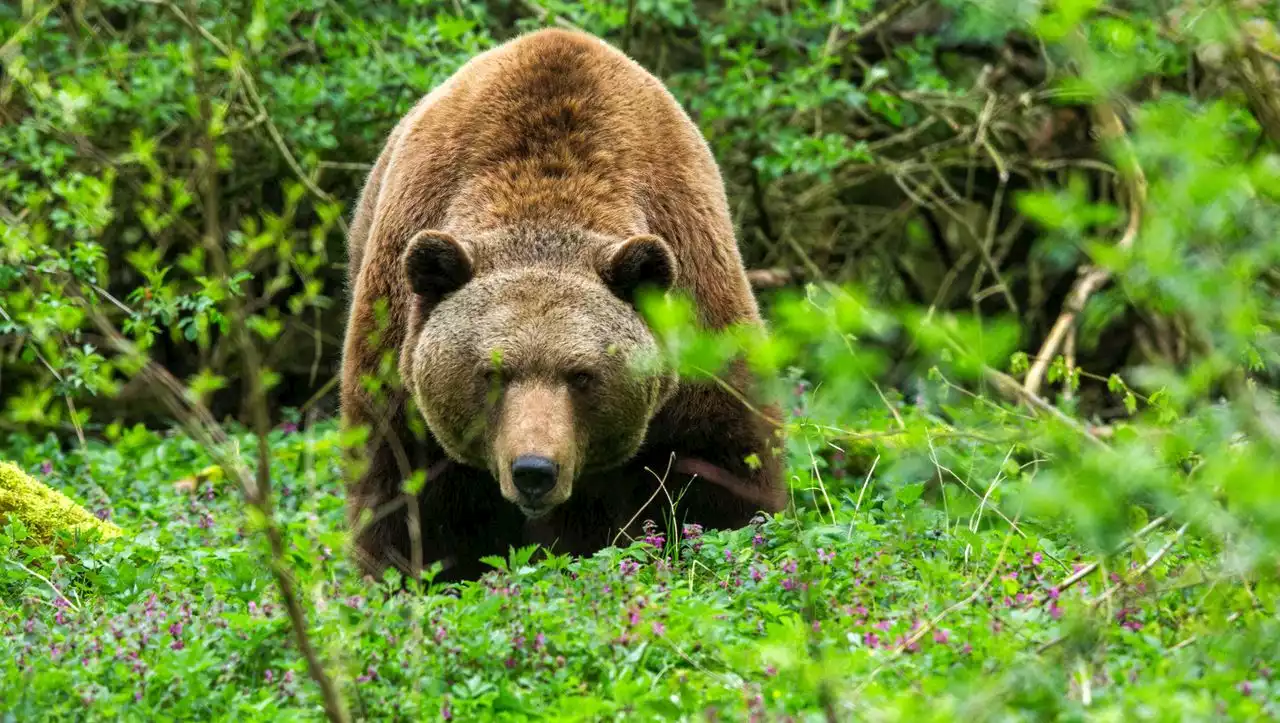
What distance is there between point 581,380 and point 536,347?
0.22 meters

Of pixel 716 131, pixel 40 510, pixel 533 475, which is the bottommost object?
pixel 40 510

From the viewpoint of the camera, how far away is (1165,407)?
470 centimetres

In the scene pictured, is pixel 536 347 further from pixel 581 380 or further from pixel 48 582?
pixel 48 582

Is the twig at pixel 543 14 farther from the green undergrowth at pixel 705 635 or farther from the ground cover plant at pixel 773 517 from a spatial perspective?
the green undergrowth at pixel 705 635

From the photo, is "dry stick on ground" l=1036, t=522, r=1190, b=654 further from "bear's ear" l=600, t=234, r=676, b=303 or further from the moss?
the moss

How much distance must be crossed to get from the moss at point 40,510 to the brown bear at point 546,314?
3.72 ft

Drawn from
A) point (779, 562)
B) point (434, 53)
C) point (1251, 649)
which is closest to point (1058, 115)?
point (434, 53)

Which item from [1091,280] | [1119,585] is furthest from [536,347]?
[1091,280]

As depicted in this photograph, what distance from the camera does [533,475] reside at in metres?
5.39

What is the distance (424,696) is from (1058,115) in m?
9.34

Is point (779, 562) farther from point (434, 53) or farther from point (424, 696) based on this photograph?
point (434, 53)

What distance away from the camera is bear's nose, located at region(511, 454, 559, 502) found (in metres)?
5.35

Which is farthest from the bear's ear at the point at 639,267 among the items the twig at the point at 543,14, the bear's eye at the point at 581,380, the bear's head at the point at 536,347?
the twig at the point at 543,14

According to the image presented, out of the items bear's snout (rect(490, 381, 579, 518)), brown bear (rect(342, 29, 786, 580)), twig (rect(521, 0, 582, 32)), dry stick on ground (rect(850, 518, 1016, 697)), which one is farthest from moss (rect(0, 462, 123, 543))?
twig (rect(521, 0, 582, 32))
